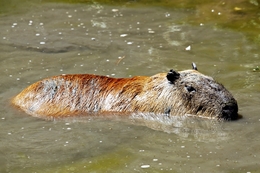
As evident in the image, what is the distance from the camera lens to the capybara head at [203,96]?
9945mm

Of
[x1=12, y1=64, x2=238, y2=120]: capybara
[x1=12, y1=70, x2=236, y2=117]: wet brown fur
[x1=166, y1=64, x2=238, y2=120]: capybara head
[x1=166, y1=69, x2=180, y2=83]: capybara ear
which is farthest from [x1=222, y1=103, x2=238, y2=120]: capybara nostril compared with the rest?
[x1=166, y1=69, x2=180, y2=83]: capybara ear

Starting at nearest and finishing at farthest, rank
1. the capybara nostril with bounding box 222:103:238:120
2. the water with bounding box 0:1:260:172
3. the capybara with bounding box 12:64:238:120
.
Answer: the water with bounding box 0:1:260:172, the capybara nostril with bounding box 222:103:238:120, the capybara with bounding box 12:64:238:120

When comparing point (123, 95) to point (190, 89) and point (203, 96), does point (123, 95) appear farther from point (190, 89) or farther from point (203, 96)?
point (203, 96)

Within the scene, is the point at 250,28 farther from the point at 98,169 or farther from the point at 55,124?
the point at 98,169

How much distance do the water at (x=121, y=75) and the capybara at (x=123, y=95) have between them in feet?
0.74

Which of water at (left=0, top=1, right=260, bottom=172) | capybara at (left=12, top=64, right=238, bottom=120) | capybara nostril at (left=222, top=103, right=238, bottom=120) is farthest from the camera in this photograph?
capybara at (left=12, top=64, right=238, bottom=120)

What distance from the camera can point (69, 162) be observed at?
8336 millimetres

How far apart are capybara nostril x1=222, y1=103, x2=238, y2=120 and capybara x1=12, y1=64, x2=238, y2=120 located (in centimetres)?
29

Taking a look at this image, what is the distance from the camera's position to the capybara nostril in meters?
9.90

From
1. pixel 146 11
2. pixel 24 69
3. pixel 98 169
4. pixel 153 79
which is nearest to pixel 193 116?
pixel 153 79

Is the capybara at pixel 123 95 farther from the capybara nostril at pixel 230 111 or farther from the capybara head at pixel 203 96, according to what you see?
the capybara nostril at pixel 230 111

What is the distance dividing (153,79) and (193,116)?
940 millimetres

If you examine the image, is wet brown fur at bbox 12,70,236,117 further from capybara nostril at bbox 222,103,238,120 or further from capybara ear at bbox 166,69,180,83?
capybara nostril at bbox 222,103,238,120

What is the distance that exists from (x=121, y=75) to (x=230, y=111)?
116 inches
